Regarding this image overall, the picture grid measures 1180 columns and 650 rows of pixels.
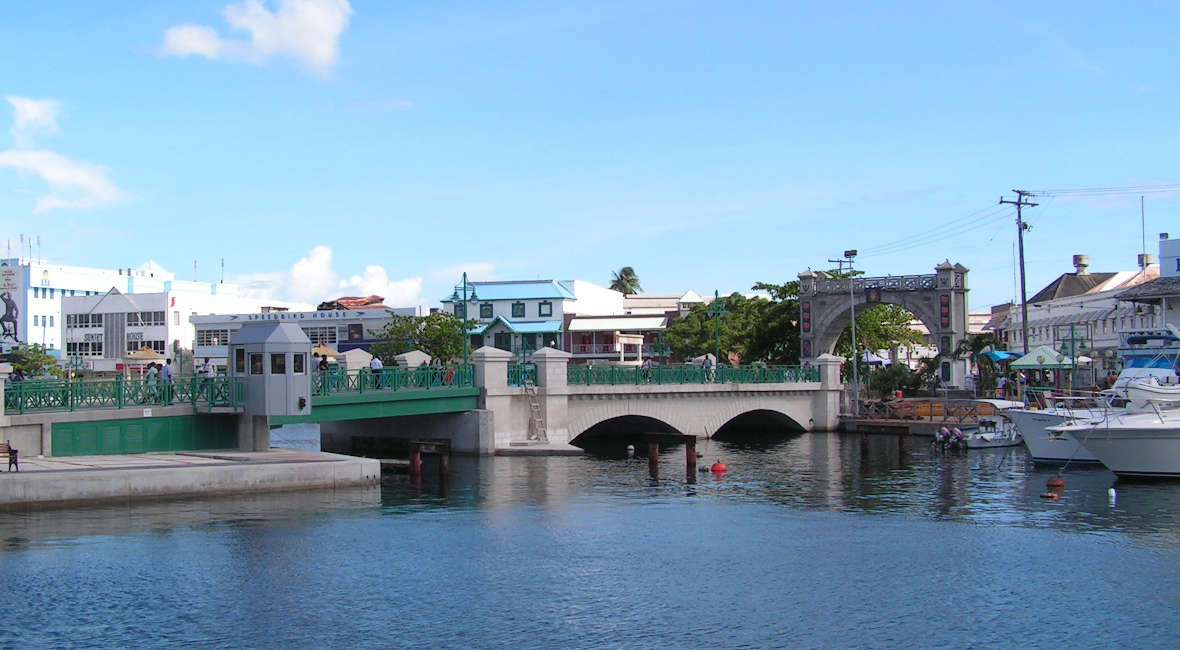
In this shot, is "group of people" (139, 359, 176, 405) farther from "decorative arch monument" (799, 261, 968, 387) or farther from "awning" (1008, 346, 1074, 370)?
"decorative arch monument" (799, 261, 968, 387)

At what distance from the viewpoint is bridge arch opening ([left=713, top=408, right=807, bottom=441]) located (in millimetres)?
70375

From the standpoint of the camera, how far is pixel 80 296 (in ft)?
409

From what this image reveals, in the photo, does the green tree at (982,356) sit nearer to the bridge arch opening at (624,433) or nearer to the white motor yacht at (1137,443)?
the bridge arch opening at (624,433)

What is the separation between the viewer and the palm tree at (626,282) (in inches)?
6403

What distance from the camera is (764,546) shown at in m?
30.7

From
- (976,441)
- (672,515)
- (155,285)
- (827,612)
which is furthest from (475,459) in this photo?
(155,285)

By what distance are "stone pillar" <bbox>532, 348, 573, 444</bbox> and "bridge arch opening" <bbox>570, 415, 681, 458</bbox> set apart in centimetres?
638

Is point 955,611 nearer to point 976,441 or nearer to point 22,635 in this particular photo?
point 22,635

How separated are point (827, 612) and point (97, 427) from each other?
2544 centimetres

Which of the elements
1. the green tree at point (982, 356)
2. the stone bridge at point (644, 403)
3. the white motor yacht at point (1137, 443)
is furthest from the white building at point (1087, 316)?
the white motor yacht at point (1137, 443)

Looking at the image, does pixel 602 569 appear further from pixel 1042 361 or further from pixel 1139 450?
pixel 1042 361

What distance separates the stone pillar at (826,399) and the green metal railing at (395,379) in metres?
27.1

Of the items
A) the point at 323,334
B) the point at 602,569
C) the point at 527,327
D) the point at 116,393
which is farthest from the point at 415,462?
the point at 323,334

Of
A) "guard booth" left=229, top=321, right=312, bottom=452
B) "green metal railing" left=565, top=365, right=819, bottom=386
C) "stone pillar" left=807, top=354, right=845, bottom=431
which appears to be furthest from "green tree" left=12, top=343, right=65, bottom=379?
"stone pillar" left=807, top=354, right=845, bottom=431
